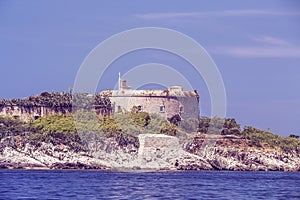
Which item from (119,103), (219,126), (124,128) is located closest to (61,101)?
(119,103)

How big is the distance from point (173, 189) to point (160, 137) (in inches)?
1420

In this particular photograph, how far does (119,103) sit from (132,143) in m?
12.1

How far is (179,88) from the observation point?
117812 mm

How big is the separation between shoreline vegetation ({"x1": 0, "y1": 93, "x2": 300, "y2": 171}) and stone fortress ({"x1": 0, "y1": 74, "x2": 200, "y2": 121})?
44 cm

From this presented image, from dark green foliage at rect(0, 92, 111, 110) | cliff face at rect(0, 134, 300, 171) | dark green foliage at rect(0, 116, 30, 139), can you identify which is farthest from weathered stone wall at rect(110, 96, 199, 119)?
dark green foliage at rect(0, 116, 30, 139)

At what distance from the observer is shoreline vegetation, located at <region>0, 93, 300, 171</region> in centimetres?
10319

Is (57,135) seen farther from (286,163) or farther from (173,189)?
(173,189)

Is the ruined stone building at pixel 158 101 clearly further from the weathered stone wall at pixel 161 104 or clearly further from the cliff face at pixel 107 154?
the cliff face at pixel 107 154

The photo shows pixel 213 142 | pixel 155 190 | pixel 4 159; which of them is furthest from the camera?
pixel 213 142

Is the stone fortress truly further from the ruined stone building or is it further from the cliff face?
the cliff face

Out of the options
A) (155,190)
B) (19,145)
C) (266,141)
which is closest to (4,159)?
(19,145)

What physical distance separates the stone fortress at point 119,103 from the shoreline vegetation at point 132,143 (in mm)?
436

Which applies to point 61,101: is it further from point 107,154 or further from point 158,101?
point 107,154

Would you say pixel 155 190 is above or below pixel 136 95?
below
